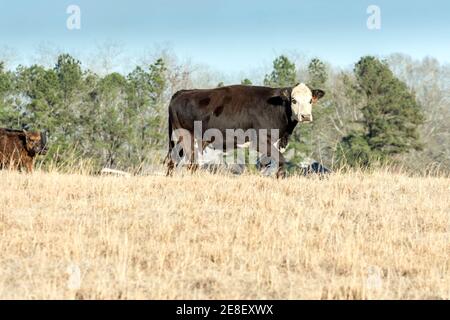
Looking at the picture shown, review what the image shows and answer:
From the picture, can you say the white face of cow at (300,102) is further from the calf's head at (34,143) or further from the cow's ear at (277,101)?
the calf's head at (34,143)

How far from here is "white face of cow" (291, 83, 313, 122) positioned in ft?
42.5

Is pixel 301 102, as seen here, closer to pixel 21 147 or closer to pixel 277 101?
pixel 277 101

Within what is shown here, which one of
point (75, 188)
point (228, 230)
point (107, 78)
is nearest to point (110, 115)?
point (107, 78)

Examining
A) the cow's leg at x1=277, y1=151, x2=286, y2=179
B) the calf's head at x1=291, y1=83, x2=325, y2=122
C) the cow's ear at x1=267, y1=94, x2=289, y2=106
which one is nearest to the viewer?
the cow's leg at x1=277, y1=151, x2=286, y2=179

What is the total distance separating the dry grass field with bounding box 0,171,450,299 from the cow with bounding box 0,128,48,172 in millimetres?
4145

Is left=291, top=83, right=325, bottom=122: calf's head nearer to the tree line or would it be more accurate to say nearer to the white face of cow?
the white face of cow

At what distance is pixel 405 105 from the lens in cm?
4450

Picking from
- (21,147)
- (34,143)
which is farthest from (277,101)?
(21,147)

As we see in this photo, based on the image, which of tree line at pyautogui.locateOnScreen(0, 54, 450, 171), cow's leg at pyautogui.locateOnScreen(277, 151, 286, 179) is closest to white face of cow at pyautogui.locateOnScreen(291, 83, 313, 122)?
cow's leg at pyautogui.locateOnScreen(277, 151, 286, 179)

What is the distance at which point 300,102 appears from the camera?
13070 millimetres

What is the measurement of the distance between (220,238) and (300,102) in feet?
19.7
